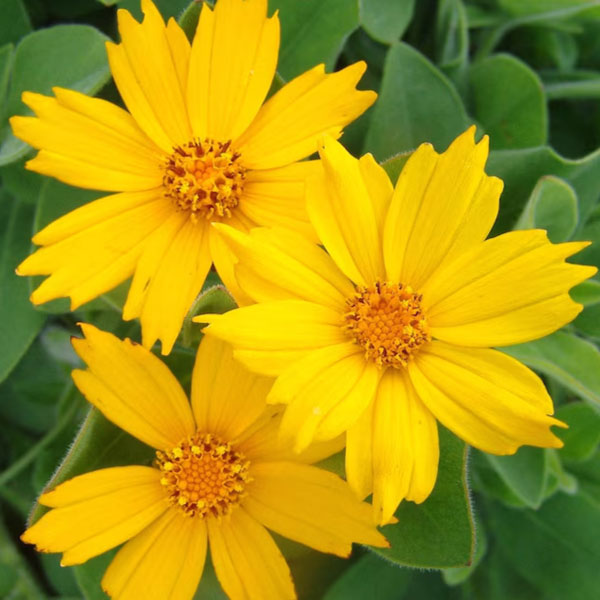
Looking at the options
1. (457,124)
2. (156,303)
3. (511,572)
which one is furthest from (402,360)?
(511,572)

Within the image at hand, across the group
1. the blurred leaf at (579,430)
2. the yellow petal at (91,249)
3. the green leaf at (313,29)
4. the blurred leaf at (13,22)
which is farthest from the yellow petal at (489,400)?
the blurred leaf at (13,22)

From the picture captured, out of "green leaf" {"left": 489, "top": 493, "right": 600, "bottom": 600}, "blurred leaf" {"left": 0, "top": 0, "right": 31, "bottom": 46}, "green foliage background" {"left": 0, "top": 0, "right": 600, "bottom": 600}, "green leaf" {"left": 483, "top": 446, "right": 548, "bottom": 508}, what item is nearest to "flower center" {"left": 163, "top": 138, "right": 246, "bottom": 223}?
"green foliage background" {"left": 0, "top": 0, "right": 600, "bottom": 600}

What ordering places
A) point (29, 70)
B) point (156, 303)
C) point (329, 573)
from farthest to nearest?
1. point (329, 573)
2. point (29, 70)
3. point (156, 303)

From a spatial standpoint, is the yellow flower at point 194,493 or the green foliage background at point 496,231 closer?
the yellow flower at point 194,493

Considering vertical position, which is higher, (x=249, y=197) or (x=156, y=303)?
(x=249, y=197)

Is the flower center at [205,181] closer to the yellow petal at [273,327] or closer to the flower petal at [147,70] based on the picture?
the flower petal at [147,70]

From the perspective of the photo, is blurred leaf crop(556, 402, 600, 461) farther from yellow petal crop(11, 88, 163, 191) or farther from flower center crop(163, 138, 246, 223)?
yellow petal crop(11, 88, 163, 191)

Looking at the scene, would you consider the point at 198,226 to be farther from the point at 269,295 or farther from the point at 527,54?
the point at 527,54
